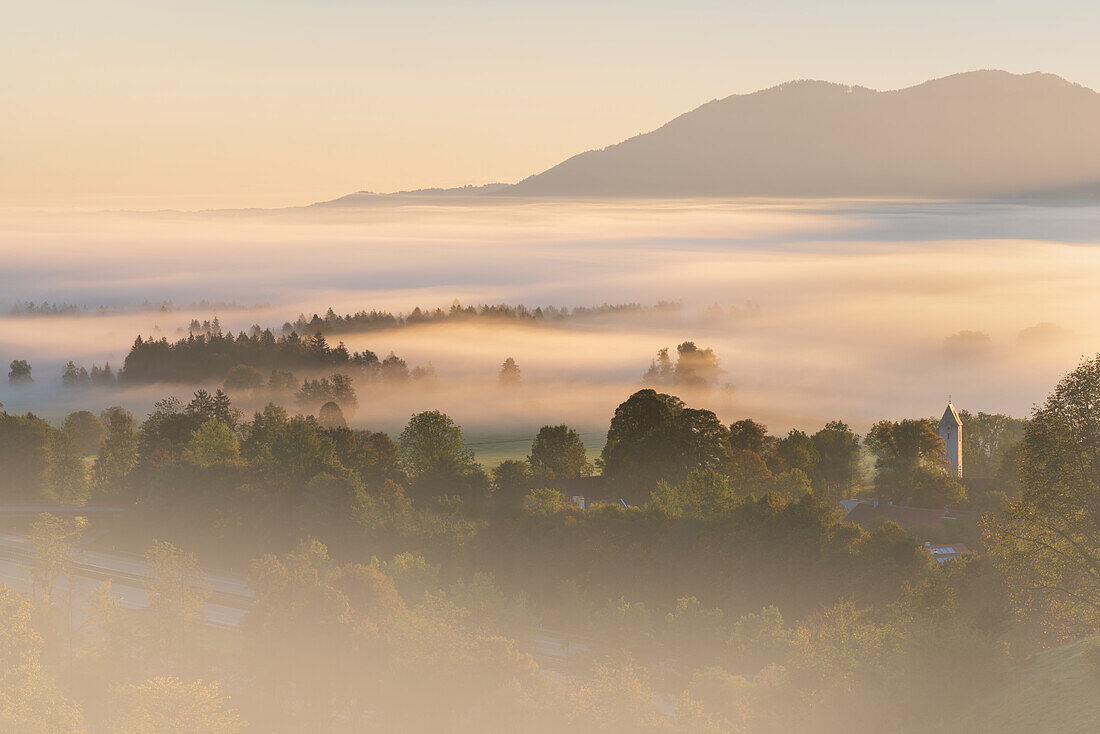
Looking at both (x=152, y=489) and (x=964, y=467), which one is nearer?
(x=152, y=489)

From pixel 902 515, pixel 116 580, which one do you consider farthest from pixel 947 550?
pixel 116 580

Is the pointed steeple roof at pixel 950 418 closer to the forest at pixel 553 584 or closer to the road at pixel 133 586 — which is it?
the forest at pixel 553 584

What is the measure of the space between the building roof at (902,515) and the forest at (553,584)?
292 centimetres

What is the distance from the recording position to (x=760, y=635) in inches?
2601

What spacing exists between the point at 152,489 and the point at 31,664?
157ft

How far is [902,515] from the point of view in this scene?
10594cm

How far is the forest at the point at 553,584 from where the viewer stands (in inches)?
2077

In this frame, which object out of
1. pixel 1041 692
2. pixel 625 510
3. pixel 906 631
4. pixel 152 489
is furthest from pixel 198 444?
pixel 1041 692

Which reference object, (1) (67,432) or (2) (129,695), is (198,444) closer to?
(1) (67,432)

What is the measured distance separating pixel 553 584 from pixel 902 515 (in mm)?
38145

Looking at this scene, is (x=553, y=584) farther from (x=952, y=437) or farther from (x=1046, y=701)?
(x=952, y=437)

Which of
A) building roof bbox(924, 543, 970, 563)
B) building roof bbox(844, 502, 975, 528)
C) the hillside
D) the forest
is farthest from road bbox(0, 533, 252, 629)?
the hillside

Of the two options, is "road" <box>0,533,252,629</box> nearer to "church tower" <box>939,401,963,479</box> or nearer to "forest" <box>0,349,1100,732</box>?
"forest" <box>0,349,1100,732</box>

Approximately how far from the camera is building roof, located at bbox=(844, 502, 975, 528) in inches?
4068
